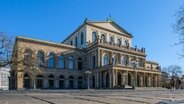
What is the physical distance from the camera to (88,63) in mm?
65250

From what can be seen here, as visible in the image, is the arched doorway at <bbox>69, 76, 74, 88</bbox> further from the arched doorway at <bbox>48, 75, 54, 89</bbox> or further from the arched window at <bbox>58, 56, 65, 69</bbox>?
the arched doorway at <bbox>48, 75, 54, 89</bbox>

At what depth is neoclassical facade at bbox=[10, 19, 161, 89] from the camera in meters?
57.2

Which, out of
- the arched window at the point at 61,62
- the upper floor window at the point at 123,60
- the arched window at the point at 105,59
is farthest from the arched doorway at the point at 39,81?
the upper floor window at the point at 123,60

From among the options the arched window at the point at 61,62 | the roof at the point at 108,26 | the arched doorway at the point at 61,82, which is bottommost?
the arched doorway at the point at 61,82

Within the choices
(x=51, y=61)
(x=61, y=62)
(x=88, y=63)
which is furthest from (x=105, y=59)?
(x=51, y=61)

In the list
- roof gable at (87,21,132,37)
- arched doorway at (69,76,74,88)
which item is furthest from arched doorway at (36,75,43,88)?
roof gable at (87,21,132,37)

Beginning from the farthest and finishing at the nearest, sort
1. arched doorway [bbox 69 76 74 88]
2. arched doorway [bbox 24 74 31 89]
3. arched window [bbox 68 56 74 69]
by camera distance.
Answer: arched window [bbox 68 56 74 69] → arched doorway [bbox 69 76 74 88] → arched doorway [bbox 24 74 31 89]

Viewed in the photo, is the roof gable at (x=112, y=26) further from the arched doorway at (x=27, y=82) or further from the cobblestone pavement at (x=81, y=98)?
the cobblestone pavement at (x=81, y=98)

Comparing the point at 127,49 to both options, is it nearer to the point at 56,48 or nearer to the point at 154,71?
the point at 154,71

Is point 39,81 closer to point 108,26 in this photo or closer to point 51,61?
point 51,61

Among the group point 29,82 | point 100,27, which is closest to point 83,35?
point 100,27

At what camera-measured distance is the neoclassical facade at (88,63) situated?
57.2 meters

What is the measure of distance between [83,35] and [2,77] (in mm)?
61540

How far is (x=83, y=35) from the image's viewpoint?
68188mm
